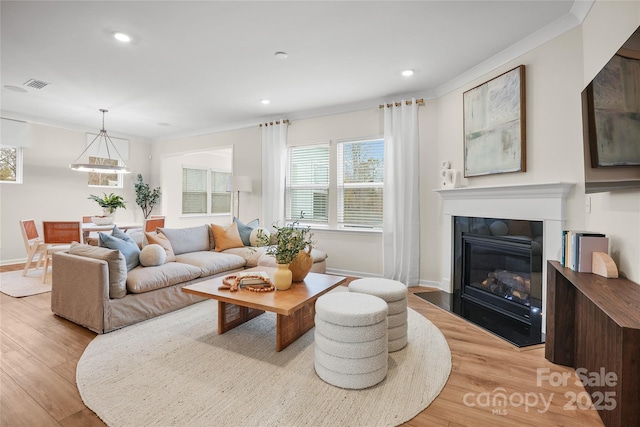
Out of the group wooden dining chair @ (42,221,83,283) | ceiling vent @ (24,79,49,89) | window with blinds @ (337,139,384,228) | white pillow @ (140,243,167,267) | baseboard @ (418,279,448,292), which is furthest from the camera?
window with blinds @ (337,139,384,228)

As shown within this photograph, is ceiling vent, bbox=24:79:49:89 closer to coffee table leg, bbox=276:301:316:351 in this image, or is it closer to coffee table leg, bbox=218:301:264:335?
coffee table leg, bbox=218:301:264:335

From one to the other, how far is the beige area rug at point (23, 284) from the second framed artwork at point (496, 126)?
5.29 meters

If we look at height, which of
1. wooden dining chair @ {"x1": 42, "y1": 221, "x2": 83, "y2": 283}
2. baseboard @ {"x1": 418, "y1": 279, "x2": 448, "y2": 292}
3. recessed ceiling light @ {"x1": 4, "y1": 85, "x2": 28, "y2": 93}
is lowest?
baseboard @ {"x1": 418, "y1": 279, "x2": 448, "y2": 292}

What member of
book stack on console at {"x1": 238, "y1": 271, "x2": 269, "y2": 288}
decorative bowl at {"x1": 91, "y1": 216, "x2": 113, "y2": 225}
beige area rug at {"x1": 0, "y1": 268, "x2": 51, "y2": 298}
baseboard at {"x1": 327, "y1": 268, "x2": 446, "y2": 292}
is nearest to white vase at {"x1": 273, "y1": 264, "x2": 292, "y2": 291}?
book stack on console at {"x1": 238, "y1": 271, "x2": 269, "y2": 288}

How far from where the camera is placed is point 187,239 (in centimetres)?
406

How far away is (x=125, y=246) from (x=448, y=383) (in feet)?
9.89

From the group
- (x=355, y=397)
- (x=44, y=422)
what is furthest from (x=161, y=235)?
(x=355, y=397)

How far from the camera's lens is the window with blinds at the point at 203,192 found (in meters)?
7.61

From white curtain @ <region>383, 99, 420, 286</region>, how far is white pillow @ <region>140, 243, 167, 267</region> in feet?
9.33

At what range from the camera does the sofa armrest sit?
2.57 meters

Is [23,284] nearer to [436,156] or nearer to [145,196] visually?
[145,196]

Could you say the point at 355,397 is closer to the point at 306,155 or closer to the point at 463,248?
the point at 463,248

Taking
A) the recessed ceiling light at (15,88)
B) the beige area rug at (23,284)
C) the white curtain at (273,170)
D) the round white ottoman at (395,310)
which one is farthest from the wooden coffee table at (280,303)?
the recessed ceiling light at (15,88)

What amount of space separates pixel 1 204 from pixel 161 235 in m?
3.58
